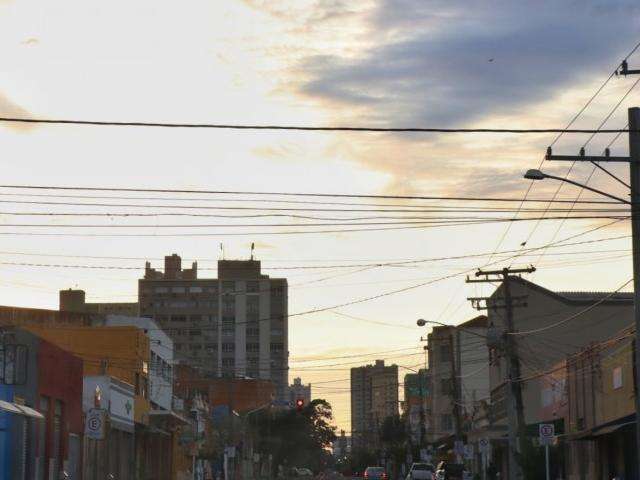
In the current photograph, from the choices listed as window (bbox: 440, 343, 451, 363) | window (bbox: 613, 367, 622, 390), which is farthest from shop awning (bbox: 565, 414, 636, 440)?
window (bbox: 440, 343, 451, 363)

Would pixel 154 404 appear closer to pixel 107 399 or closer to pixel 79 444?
pixel 107 399

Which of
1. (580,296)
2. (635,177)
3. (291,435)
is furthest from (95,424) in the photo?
(291,435)

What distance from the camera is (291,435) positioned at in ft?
508

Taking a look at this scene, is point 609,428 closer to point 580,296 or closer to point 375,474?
point 580,296

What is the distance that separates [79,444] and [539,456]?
1877 cm

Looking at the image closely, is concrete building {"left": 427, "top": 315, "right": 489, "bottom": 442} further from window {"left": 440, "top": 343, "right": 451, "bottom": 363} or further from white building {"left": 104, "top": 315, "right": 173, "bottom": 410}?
white building {"left": 104, "top": 315, "right": 173, "bottom": 410}

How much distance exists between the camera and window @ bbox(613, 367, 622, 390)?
43.8 m

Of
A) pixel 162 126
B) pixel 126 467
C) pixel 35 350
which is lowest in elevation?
pixel 126 467

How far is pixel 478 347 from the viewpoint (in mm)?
120875

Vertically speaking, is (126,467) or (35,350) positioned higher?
(35,350)

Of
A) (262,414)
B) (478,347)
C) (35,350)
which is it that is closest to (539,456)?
(35,350)

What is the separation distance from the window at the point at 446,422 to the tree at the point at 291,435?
1714 centimetres

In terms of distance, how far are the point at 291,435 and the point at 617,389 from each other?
370 ft

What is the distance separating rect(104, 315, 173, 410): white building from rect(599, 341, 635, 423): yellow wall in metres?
31.5
